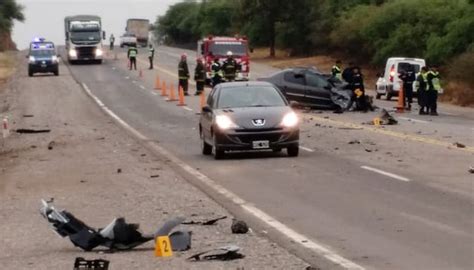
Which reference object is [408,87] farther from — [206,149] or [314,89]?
[206,149]

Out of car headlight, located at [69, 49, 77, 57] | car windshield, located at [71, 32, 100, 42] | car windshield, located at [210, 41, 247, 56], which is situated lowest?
car headlight, located at [69, 49, 77, 57]

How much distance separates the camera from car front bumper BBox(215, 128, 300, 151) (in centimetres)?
2027

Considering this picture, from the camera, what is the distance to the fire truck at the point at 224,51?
5356 centimetres

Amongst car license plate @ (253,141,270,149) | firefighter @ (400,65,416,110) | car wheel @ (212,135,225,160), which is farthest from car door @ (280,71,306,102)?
car license plate @ (253,141,270,149)

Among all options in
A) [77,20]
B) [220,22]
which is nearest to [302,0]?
[77,20]

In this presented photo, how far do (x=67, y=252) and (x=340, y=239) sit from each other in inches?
115

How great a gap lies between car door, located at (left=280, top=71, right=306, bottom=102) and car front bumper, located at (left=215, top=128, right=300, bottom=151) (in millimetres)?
14740

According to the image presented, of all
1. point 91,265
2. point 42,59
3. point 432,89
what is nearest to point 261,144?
point 91,265

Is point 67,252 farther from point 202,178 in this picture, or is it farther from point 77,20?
point 77,20

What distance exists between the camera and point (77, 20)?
74.8 meters

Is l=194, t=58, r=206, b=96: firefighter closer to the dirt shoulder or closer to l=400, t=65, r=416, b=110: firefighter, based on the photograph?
l=400, t=65, r=416, b=110: firefighter

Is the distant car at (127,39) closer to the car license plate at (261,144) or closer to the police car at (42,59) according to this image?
the police car at (42,59)

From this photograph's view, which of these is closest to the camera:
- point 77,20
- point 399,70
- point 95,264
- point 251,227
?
point 95,264

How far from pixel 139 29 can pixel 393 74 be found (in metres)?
82.1
